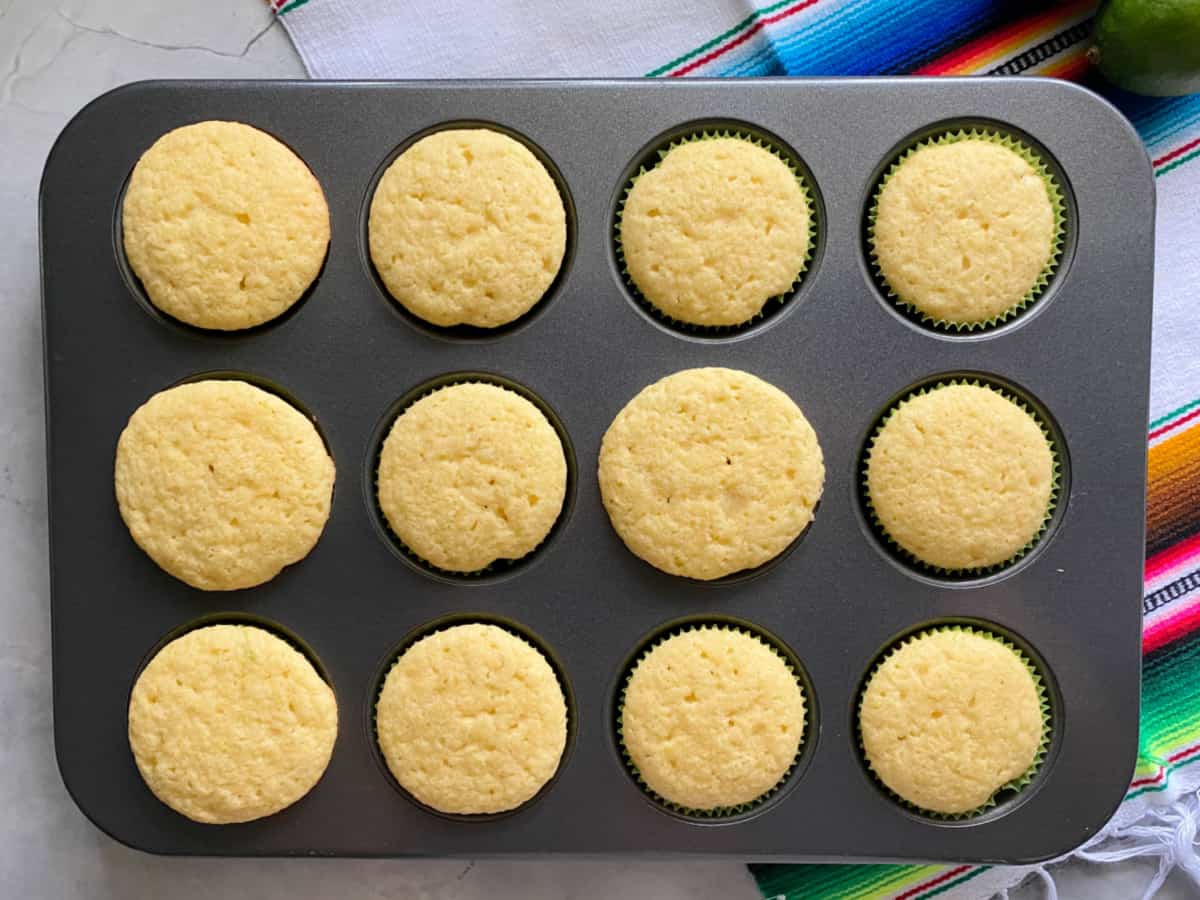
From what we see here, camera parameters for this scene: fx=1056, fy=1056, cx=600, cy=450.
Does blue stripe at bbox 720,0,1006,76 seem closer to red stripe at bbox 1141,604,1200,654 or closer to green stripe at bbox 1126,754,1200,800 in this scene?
red stripe at bbox 1141,604,1200,654

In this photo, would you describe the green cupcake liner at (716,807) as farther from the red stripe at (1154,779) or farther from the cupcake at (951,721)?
the red stripe at (1154,779)

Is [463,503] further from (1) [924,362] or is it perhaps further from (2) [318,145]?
(1) [924,362]

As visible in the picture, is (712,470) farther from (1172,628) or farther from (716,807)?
(1172,628)

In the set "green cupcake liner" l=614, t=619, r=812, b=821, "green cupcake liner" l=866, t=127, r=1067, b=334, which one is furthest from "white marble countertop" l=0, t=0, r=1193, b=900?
"green cupcake liner" l=866, t=127, r=1067, b=334

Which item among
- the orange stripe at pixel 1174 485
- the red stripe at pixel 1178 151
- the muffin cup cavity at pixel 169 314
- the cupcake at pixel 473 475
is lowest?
the orange stripe at pixel 1174 485

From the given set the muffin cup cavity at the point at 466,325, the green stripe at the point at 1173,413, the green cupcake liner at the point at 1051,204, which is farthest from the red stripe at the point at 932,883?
the muffin cup cavity at the point at 466,325

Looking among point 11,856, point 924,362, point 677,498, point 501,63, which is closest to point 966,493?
point 924,362
